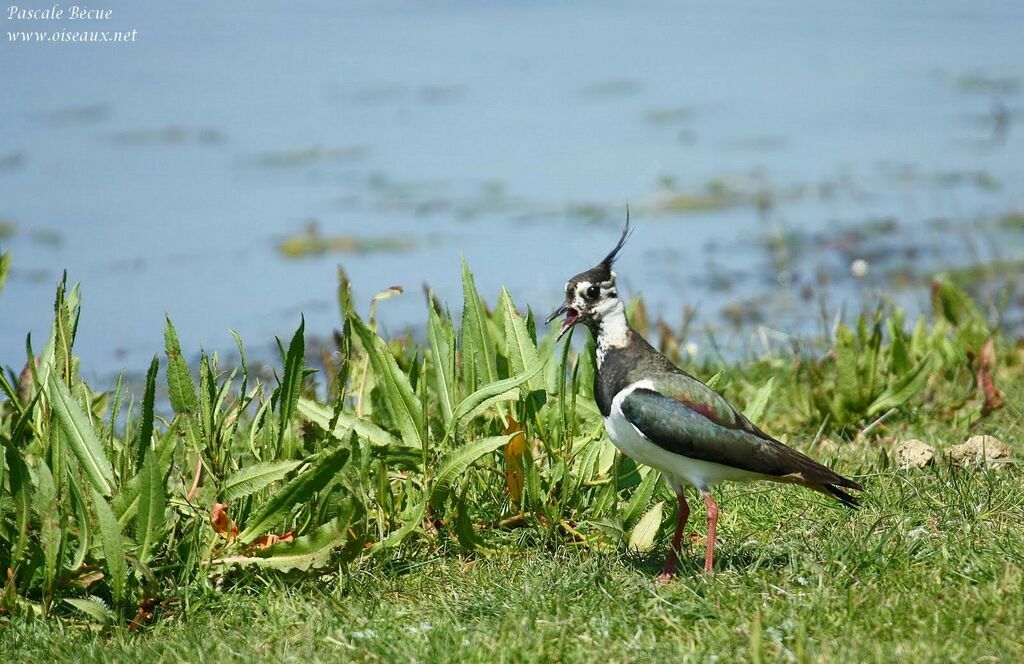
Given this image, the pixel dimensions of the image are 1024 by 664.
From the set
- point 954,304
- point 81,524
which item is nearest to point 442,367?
point 81,524

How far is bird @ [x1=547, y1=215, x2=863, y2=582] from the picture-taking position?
447 cm

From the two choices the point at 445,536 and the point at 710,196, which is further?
the point at 710,196

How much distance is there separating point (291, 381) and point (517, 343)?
90 centimetres

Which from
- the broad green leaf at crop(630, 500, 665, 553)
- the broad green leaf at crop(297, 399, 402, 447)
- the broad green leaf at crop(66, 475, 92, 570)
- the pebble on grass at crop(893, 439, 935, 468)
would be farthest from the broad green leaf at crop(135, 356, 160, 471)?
the pebble on grass at crop(893, 439, 935, 468)

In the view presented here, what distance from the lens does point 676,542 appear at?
4648 mm

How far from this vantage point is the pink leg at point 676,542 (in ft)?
14.7

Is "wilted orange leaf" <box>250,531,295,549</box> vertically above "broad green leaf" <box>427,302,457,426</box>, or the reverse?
"broad green leaf" <box>427,302,457,426</box>

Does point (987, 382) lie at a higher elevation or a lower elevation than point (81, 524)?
lower

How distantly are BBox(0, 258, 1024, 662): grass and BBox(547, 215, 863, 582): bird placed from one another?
0.21 metres

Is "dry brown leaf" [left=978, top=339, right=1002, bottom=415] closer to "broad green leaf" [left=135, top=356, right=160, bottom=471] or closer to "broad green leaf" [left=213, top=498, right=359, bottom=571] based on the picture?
"broad green leaf" [left=213, top=498, right=359, bottom=571]

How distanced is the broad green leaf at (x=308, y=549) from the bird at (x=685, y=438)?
96 centimetres

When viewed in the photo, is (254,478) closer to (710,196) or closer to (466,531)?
(466,531)

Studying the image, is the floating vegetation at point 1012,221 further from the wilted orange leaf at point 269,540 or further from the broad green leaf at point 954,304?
the wilted orange leaf at point 269,540

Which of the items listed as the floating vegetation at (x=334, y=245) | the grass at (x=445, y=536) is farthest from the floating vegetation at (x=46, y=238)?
the grass at (x=445, y=536)
